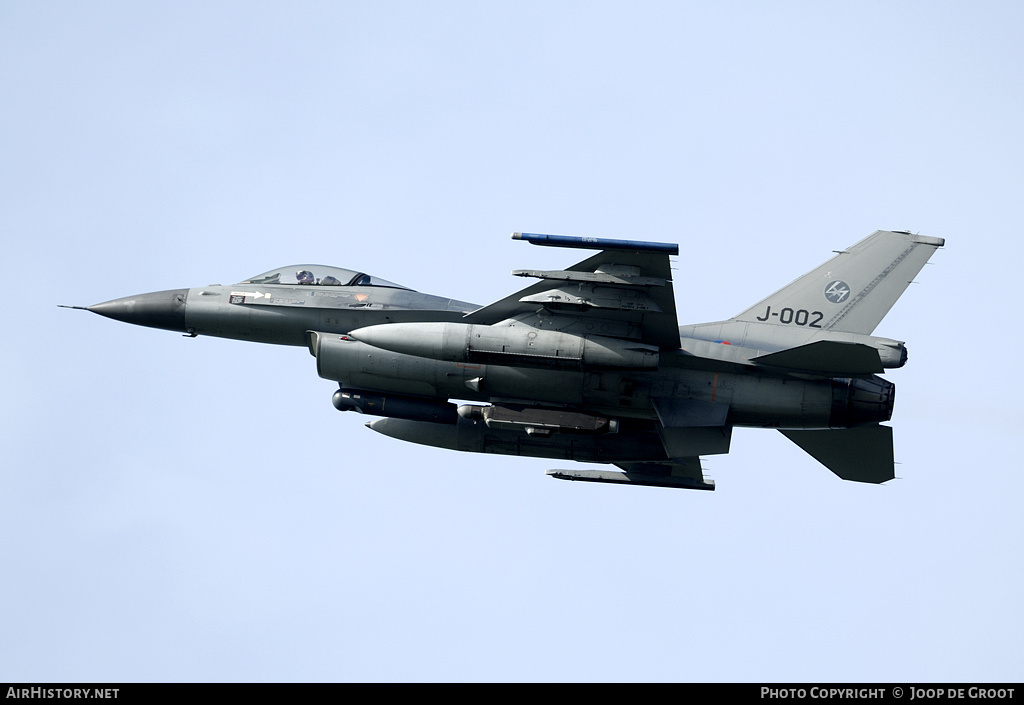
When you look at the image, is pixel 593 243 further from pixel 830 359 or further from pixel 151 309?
pixel 151 309

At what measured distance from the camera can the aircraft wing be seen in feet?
61.1

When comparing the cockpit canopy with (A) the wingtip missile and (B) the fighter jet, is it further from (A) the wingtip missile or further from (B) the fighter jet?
(A) the wingtip missile

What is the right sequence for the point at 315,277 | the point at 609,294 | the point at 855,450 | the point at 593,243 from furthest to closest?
the point at 315,277, the point at 855,450, the point at 609,294, the point at 593,243

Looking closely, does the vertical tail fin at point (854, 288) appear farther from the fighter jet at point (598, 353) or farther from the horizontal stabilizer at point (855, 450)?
the horizontal stabilizer at point (855, 450)

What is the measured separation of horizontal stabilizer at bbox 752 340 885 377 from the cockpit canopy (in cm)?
697

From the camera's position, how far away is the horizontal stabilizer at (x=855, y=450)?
842 inches

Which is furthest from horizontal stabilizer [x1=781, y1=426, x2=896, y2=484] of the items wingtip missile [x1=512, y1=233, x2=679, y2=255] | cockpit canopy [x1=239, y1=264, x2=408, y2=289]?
cockpit canopy [x1=239, y1=264, x2=408, y2=289]

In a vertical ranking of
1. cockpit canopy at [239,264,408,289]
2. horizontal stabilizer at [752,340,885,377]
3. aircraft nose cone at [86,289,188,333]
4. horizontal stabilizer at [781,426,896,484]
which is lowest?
horizontal stabilizer at [781,426,896,484]

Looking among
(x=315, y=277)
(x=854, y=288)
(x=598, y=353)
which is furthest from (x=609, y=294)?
(x=315, y=277)

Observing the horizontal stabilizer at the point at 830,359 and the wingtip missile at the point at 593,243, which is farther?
the horizontal stabilizer at the point at 830,359

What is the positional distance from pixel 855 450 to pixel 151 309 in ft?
43.2

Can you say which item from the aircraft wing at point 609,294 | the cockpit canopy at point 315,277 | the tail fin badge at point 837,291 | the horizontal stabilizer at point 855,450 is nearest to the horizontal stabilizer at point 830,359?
the aircraft wing at point 609,294

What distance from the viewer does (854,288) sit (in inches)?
828

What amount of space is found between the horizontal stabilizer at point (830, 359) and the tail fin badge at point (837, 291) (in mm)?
1979
